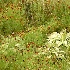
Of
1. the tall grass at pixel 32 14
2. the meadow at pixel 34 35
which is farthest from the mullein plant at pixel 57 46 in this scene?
the tall grass at pixel 32 14

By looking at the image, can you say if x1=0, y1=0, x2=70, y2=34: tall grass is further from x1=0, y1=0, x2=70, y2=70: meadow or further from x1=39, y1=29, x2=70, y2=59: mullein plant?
x1=39, y1=29, x2=70, y2=59: mullein plant

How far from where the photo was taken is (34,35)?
6.57 meters

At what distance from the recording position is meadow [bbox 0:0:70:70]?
17.9 feet

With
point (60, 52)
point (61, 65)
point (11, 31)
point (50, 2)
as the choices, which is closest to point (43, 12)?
point (50, 2)

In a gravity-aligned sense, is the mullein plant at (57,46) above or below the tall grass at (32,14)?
below

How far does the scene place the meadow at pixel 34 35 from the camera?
215 inches

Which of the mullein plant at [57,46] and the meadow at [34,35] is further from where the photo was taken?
the mullein plant at [57,46]

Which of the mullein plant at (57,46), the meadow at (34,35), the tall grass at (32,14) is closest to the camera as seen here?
the meadow at (34,35)

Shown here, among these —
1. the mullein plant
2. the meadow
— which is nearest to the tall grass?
the meadow

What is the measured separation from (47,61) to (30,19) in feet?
8.61

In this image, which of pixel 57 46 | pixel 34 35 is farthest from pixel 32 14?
pixel 57 46

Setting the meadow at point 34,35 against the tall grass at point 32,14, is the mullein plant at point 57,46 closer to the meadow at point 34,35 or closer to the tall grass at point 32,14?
the meadow at point 34,35

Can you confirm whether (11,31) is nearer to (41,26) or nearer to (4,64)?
(41,26)

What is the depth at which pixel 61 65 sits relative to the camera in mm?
5332
